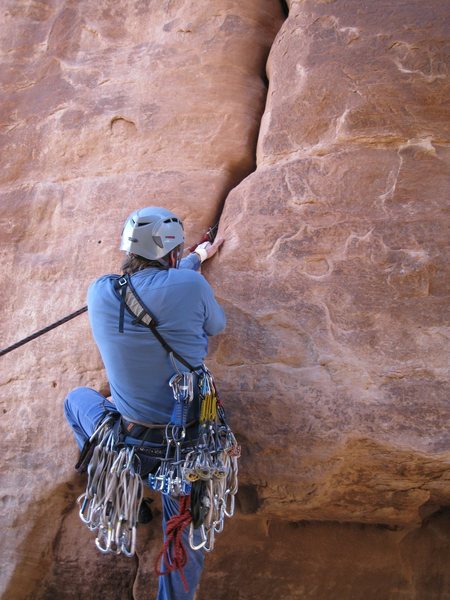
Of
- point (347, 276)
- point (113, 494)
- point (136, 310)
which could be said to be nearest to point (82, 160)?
point (136, 310)

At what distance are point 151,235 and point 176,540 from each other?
1293 millimetres

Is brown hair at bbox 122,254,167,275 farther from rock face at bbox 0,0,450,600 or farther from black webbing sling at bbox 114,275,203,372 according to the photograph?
rock face at bbox 0,0,450,600

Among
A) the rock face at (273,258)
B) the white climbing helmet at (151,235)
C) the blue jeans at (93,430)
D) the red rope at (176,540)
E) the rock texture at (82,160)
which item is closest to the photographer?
the red rope at (176,540)

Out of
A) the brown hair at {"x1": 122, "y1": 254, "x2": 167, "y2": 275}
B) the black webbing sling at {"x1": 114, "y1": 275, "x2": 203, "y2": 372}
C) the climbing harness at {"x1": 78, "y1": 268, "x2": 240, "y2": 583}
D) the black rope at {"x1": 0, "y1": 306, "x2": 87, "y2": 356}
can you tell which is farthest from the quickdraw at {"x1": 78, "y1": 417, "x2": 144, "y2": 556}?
the black rope at {"x1": 0, "y1": 306, "x2": 87, "y2": 356}

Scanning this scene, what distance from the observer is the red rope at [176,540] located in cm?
298

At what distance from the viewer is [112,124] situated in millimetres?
4320

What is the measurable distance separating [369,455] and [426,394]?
0.37 m

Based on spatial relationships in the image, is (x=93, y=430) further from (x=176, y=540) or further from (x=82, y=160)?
(x=82, y=160)

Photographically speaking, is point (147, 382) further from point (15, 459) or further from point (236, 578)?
point (236, 578)

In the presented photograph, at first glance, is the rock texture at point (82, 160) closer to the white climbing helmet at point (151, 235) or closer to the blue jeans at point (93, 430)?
the blue jeans at point (93, 430)

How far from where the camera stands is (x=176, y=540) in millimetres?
2980

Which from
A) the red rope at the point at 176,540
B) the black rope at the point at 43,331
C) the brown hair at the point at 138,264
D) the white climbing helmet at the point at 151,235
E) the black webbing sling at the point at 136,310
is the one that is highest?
the white climbing helmet at the point at 151,235

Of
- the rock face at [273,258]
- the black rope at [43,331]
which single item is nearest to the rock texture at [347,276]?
the rock face at [273,258]

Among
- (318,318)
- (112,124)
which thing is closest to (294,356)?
(318,318)
